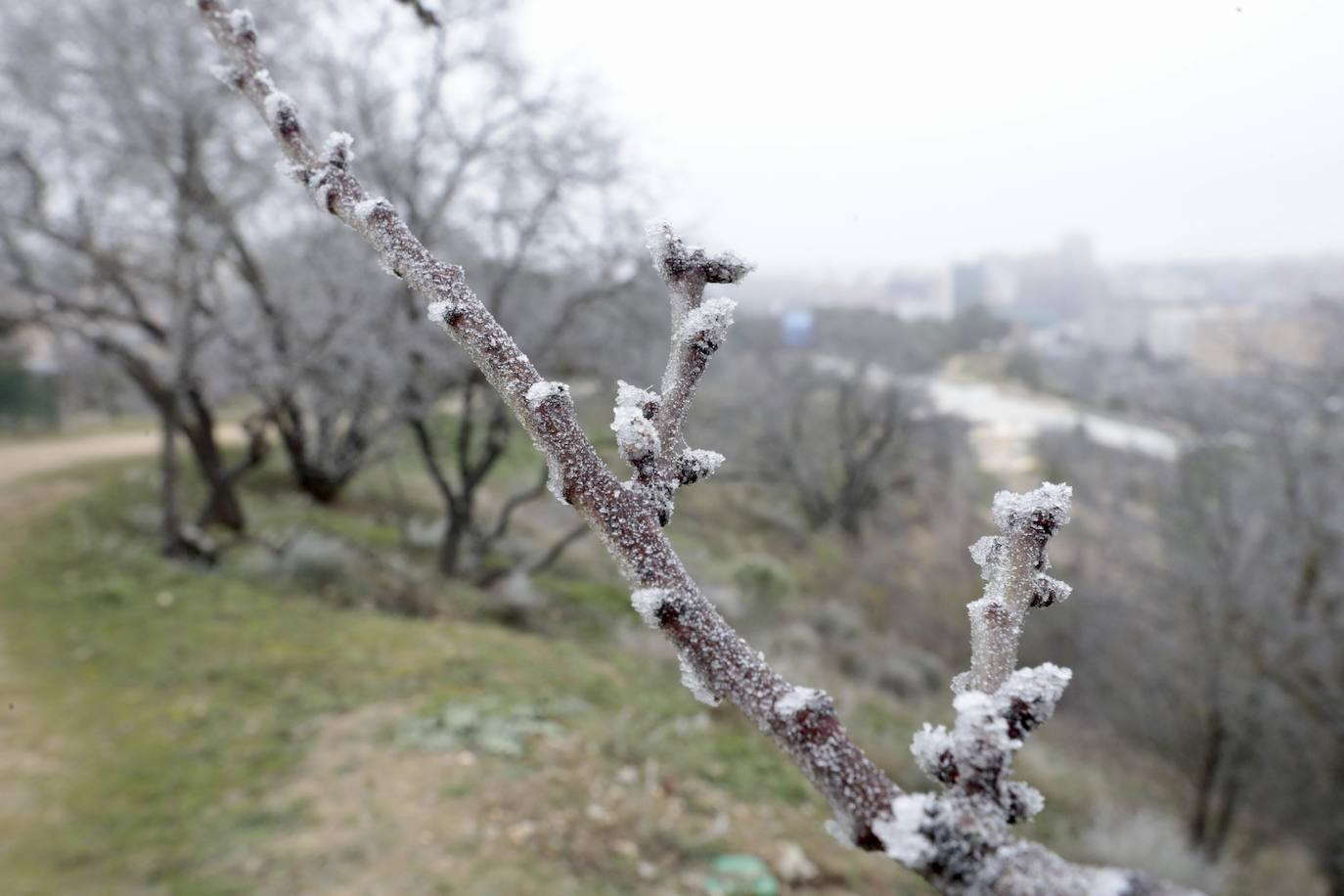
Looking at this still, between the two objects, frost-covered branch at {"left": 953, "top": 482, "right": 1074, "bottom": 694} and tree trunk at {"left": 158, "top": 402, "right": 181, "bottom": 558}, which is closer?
frost-covered branch at {"left": 953, "top": 482, "right": 1074, "bottom": 694}

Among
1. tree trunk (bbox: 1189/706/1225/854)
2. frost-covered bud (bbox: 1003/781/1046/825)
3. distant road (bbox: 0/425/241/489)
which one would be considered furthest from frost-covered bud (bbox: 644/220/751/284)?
→ distant road (bbox: 0/425/241/489)

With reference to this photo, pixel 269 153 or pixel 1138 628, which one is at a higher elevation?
pixel 269 153

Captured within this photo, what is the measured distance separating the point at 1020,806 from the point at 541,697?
5.97 m

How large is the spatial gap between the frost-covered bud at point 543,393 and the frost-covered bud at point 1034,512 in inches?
15.0

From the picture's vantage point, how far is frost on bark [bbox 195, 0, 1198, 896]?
61cm

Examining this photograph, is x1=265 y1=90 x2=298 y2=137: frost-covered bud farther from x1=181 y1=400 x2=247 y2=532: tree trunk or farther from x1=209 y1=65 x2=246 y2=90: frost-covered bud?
x1=181 y1=400 x2=247 y2=532: tree trunk

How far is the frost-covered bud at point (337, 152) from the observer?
835mm

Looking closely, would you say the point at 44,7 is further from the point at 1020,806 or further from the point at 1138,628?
the point at 1138,628

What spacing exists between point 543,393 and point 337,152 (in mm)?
374

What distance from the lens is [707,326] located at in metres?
0.72

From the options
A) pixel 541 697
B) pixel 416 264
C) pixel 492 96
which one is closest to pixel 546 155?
pixel 492 96

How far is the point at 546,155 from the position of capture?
878 cm

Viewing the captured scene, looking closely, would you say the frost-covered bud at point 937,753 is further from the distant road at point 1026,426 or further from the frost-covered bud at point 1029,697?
the distant road at point 1026,426

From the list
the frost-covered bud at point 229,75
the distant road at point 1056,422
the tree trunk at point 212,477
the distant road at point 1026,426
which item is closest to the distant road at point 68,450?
the tree trunk at point 212,477
